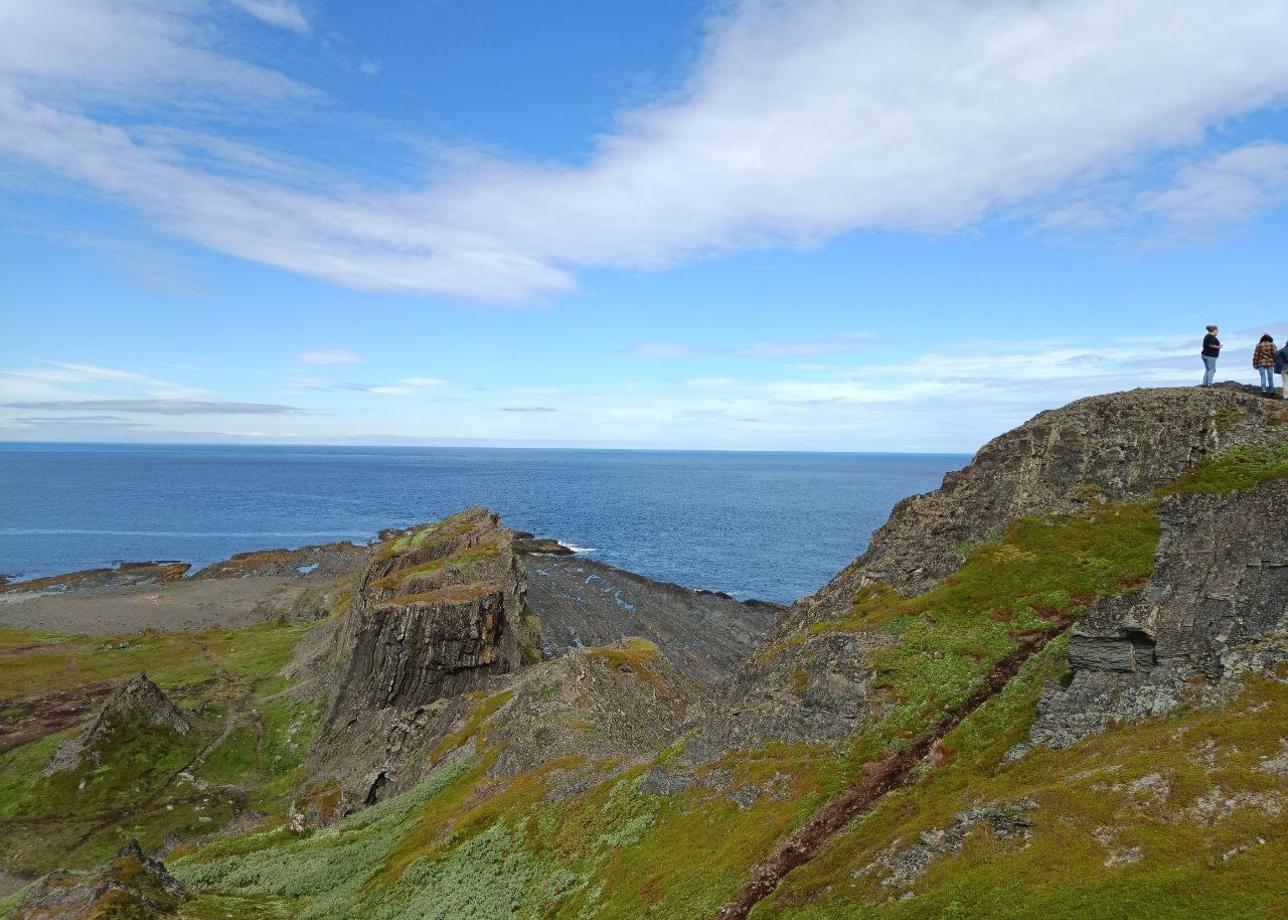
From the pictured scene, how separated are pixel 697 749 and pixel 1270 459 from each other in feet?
88.1

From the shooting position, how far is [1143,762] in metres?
16.4

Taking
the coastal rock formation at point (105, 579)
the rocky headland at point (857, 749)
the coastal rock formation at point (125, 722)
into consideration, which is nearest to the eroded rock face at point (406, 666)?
the rocky headland at point (857, 749)

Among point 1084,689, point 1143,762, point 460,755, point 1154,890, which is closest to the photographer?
point 1154,890

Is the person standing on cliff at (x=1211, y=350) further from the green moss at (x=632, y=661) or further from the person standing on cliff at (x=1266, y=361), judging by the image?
the green moss at (x=632, y=661)

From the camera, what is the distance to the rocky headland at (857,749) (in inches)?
619

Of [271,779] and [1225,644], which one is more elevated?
[1225,644]

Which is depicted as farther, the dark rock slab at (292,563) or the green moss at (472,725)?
the dark rock slab at (292,563)

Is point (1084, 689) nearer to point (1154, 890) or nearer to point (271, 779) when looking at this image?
point (1154, 890)

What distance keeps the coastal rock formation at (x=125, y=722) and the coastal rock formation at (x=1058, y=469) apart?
187ft

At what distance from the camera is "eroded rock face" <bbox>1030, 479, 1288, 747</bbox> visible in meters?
18.9

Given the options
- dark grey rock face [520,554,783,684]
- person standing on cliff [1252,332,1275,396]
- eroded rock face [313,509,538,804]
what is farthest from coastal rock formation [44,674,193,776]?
person standing on cliff [1252,332,1275,396]

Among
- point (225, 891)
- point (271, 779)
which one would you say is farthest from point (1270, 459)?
point (271, 779)

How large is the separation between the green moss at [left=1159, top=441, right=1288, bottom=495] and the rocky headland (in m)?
0.19

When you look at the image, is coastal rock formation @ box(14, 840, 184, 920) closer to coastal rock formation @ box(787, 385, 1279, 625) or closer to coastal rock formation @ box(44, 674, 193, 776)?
coastal rock formation @ box(787, 385, 1279, 625)
